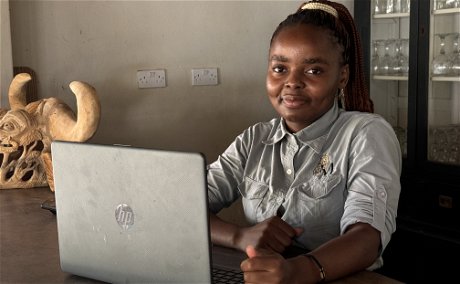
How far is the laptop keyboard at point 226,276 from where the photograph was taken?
1113 millimetres

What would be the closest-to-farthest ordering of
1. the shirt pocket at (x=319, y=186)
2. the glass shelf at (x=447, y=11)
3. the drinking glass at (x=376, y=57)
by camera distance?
1. the shirt pocket at (x=319, y=186)
2. the glass shelf at (x=447, y=11)
3. the drinking glass at (x=376, y=57)

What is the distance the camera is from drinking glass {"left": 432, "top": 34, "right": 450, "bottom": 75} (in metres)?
3.05

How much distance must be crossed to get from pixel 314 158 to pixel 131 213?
0.57m

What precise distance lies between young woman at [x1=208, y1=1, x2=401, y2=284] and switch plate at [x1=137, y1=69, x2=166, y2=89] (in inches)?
60.0

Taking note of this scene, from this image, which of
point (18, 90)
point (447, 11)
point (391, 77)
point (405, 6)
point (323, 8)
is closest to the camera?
point (323, 8)

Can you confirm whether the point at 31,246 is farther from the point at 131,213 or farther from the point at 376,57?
the point at 376,57

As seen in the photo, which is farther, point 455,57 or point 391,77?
point 391,77

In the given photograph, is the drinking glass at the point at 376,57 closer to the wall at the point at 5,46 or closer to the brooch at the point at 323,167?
the wall at the point at 5,46

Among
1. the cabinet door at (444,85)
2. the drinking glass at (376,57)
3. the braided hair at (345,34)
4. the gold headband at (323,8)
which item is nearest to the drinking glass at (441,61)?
the cabinet door at (444,85)

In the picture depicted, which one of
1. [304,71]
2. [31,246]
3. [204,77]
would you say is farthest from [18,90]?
[304,71]

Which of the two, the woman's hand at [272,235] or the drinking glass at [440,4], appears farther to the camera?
the drinking glass at [440,4]

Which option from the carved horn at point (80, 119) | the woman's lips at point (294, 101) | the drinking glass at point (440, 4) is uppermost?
the drinking glass at point (440, 4)

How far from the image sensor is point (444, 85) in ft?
10.2

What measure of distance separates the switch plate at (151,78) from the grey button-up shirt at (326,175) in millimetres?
1565
